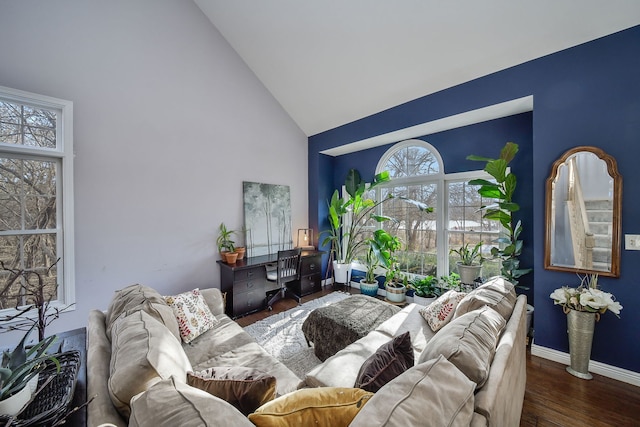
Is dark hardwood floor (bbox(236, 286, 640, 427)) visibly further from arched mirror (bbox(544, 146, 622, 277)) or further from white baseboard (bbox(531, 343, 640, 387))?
arched mirror (bbox(544, 146, 622, 277))

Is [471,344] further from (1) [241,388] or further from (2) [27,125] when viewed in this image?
(2) [27,125]

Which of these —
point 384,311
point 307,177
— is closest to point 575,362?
point 384,311

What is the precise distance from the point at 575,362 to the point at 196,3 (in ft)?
19.4

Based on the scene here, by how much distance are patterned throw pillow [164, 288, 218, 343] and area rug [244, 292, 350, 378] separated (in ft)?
2.51

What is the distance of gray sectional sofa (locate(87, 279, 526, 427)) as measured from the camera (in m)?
0.77

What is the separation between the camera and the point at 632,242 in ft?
6.83

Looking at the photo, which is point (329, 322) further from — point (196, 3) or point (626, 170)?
point (196, 3)

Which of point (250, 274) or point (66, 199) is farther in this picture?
point (250, 274)

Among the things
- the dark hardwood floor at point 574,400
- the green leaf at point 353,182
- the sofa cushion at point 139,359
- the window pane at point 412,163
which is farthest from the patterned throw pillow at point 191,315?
the window pane at point 412,163

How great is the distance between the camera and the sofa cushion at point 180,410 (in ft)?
2.37

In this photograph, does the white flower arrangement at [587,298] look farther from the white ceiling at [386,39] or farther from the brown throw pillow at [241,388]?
the brown throw pillow at [241,388]

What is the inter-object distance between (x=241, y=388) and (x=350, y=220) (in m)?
3.95

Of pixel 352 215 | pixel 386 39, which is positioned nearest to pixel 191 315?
pixel 352 215

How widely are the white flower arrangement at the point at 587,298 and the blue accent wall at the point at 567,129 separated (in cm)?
9
